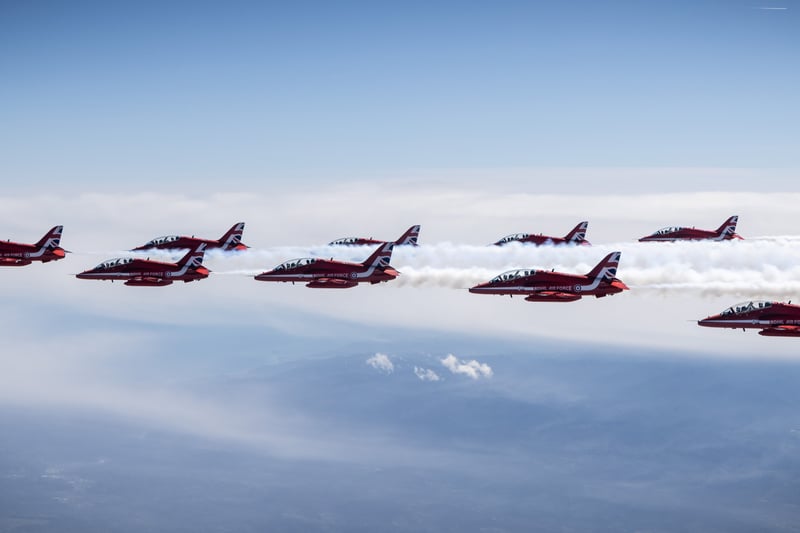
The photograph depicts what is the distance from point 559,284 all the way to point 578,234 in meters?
61.7

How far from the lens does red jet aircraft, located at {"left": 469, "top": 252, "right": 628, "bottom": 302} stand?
393ft

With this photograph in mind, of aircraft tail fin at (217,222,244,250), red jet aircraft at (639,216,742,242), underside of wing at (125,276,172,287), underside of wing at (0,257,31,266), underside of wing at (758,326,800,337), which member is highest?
red jet aircraft at (639,216,742,242)

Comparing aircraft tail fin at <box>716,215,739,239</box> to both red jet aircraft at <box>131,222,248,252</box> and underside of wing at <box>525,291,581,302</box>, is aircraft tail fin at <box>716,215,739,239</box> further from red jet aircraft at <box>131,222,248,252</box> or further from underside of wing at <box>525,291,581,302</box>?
red jet aircraft at <box>131,222,248,252</box>

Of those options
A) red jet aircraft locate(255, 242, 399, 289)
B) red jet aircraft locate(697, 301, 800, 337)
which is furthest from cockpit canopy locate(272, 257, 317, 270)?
red jet aircraft locate(697, 301, 800, 337)

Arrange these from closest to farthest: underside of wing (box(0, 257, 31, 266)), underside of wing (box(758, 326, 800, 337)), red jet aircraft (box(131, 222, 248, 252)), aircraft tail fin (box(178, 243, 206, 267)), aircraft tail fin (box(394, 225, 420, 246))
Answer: underside of wing (box(758, 326, 800, 337)) → aircraft tail fin (box(178, 243, 206, 267)) → underside of wing (box(0, 257, 31, 266)) → red jet aircraft (box(131, 222, 248, 252)) → aircraft tail fin (box(394, 225, 420, 246))

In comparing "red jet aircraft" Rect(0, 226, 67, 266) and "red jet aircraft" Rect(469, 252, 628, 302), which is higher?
"red jet aircraft" Rect(0, 226, 67, 266)

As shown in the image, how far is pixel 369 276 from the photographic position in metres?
130

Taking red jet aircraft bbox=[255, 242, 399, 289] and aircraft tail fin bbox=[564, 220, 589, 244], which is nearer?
red jet aircraft bbox=[255, 242, 399, 289]

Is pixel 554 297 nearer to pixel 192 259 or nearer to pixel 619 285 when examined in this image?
pixel 619 285

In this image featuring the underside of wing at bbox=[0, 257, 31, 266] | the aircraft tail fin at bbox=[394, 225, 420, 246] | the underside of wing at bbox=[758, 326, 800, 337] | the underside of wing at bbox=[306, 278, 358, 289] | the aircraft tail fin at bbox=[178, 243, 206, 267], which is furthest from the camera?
the aircraft tail fin at bbox=[394, 225, 420, 246]

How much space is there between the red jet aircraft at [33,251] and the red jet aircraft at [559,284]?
69859mm

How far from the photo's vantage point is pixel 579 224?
180000 millimetres

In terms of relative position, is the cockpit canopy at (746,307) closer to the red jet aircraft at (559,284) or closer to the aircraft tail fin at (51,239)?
the red jet aircraft at (559,284)

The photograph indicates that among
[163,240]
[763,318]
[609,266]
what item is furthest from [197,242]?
[763,318]
